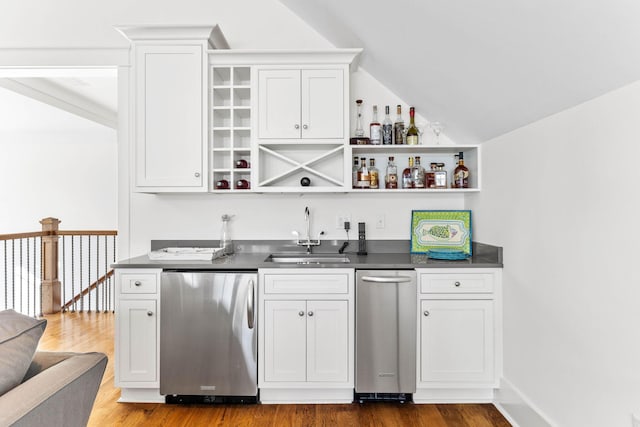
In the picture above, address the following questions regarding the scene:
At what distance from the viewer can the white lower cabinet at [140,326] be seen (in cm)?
242

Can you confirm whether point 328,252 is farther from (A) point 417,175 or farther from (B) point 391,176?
(A) point 417,175

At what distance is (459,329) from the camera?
7.97 feet

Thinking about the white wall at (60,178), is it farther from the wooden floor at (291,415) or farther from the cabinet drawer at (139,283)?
the wooden floor at (291,415)

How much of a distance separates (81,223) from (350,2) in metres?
5.55

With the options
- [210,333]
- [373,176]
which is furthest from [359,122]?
[210,333]

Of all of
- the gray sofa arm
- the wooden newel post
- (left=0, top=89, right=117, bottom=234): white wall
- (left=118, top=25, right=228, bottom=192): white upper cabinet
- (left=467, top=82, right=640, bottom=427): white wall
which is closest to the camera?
the gray sofa arm

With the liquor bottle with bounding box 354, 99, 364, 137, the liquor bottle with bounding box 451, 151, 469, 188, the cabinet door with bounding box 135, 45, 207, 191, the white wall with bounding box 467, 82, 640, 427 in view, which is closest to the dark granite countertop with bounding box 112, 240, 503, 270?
the white wall with bounding box 467, 82, 640, 427

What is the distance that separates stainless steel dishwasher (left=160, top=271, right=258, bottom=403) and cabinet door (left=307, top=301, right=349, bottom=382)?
348 mm

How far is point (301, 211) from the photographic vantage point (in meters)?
3.00

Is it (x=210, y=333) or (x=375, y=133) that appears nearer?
(x=210, y=333)

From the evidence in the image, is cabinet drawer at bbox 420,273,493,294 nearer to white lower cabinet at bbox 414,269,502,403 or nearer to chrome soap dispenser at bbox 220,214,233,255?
white lower cabinet at bbox 414,269,502,403

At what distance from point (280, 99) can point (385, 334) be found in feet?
5.49

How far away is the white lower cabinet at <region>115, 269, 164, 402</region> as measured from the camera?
242 cm

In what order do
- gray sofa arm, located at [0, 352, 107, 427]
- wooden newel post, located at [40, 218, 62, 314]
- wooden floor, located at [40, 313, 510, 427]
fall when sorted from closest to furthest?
gray sofa arm, located at [0, 352, 107, 427], wooden floor, located at [40, 313, 510, 427], wooden newel post, located at [40, 218, 62, 314]
